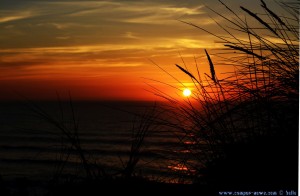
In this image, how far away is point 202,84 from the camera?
1.93 m

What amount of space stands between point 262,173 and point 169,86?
69 cm

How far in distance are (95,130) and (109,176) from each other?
40320 mm

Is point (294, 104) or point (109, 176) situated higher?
point (294, 104)

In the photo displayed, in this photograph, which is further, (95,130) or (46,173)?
(95,130)

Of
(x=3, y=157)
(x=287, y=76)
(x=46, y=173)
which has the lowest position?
(x=287, y=76)

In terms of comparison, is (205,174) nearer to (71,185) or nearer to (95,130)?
(71,185)

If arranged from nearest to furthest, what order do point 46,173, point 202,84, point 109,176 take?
1. point 109,176
2. point 202,84
3. point 46,173

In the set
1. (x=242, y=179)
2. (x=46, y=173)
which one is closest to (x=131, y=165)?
(x=242, y=179)

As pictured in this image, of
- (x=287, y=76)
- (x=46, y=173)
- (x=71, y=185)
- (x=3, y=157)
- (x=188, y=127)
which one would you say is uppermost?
(x=3, y=157)

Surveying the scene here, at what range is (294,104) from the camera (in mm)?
1559

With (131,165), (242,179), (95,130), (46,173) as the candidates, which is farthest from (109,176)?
(95,130)

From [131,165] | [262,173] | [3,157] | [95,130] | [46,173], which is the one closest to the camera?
[262,173]

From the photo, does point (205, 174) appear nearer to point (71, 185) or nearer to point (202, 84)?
point (202, 84)

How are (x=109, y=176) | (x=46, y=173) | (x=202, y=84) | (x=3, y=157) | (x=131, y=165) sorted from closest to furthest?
(x=131, y=165) < (x=109, y=176) < (x=202, y=84) < (x=46, y=173) < (x=3, y=157)
